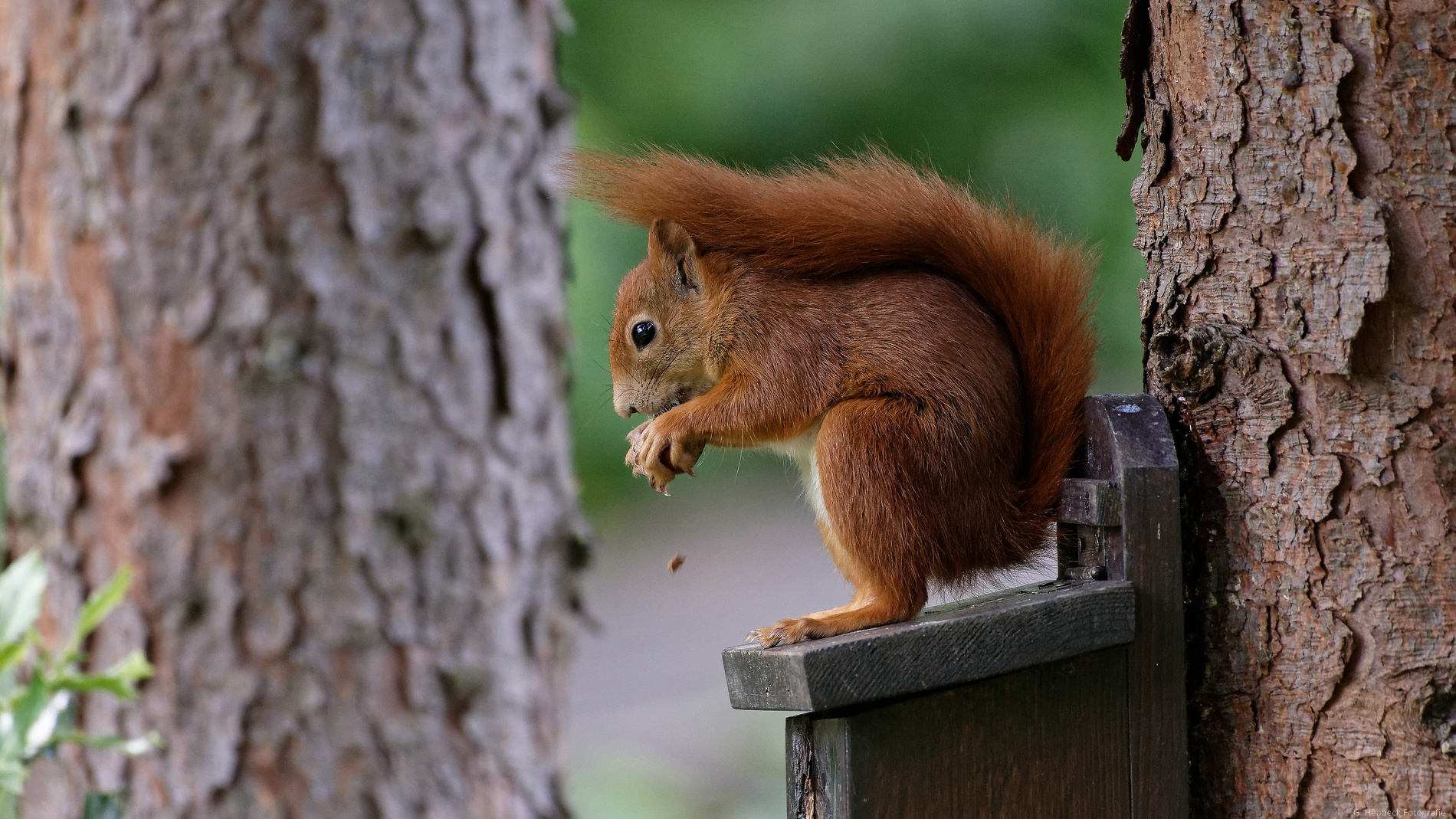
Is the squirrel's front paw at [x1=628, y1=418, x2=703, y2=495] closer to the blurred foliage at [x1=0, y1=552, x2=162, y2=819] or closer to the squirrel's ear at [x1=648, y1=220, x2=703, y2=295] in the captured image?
the squirrel's ear at [x1=648, y1=220, x2=703, y2=295]

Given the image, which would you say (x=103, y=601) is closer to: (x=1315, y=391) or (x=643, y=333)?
(x=643, y=333)

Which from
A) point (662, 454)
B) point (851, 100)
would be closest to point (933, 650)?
point (662, 454)

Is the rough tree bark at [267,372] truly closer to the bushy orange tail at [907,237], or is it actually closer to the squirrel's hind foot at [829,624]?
the squirrel's hind foot at [829,624]

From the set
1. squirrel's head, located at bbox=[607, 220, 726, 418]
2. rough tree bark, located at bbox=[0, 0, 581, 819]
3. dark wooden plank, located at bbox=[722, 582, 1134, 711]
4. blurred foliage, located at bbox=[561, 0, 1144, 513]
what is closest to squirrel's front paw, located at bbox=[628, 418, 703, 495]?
squirrel's head, located at bbox=[607, 220, 726, 418]

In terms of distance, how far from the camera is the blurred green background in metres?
1.88

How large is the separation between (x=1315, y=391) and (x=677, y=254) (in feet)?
1.99

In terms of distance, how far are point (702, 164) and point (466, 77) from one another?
1.78 ft

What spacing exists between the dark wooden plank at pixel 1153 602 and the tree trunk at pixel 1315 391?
1.6 inches

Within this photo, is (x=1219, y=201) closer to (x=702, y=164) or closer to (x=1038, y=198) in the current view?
(x=702, y=164)

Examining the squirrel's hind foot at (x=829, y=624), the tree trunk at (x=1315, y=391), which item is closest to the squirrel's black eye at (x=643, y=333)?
the squirrel's hind foot at (x=829, y=624)

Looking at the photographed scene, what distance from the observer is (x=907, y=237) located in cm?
117

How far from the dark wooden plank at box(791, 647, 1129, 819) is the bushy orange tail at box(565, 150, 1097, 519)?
166mm

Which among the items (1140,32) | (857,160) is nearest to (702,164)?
(857,160)

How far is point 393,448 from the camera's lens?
68cm
